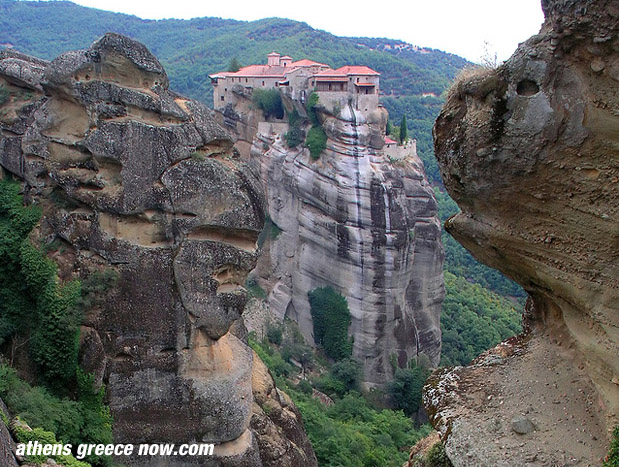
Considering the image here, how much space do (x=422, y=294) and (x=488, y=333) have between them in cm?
614

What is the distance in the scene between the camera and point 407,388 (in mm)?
33750

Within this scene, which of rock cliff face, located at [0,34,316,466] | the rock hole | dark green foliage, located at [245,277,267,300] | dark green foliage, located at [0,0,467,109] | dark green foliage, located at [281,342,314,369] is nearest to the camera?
the rock hole

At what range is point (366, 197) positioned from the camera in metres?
34.4

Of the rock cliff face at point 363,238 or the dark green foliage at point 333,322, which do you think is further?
the dark green foliage at point 333,322

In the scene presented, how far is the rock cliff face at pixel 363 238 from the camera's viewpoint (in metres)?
34.7

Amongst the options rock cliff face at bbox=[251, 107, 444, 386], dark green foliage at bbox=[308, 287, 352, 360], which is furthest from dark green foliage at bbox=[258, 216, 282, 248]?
dark green foliage at bbox=[308, 287, 352, 360]

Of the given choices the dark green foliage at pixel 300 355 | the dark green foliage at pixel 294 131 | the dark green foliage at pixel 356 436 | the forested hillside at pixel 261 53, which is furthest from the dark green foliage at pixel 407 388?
the dark green foliage at pixel 294 131

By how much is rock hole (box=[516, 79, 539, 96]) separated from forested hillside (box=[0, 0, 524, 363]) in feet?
119

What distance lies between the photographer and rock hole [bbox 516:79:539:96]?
4824 millimetres

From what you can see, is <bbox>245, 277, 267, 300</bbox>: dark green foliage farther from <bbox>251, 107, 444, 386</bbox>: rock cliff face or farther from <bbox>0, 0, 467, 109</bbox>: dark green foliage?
<bbox>0, 0, 467, 109</bbox>: dark green foliage

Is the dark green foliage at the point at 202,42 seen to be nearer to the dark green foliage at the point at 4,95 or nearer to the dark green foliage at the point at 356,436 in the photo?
the dark green foliage at the point at 356,436

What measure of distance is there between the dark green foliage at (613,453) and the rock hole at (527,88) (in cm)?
261

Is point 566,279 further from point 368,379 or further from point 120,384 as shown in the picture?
point 368,379

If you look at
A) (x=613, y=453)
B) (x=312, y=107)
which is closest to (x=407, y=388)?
(x=312, y=107)
